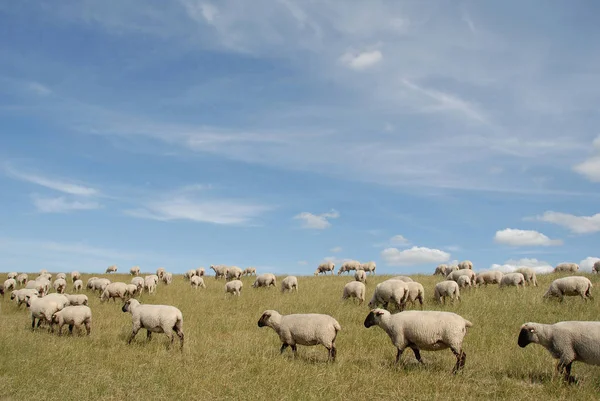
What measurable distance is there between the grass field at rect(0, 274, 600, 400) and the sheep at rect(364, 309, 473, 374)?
577mm

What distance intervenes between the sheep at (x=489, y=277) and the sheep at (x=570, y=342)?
18.3 meters

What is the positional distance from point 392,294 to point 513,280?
10.6m

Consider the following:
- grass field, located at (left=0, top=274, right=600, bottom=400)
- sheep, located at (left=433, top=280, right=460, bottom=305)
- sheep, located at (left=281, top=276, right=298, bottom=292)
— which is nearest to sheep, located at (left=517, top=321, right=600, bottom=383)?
grass field, located at (left=0, top=274, right=600, bottom=400)

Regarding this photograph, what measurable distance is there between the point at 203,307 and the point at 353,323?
9395mm

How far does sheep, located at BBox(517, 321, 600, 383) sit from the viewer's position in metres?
10.4

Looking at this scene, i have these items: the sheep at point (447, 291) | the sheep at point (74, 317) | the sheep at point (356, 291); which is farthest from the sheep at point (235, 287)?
the sheep at point (447, 291)

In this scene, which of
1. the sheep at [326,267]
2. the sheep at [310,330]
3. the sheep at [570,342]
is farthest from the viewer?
the sheep at [326,267]

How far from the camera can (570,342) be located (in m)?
10.6

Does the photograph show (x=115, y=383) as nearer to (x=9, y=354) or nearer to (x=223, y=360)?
(x=223, y=360)

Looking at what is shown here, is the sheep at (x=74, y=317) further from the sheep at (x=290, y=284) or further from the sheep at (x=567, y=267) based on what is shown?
the sheep at (x=567, y=267)

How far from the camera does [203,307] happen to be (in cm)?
2444

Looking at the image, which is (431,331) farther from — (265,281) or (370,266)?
(370,266)

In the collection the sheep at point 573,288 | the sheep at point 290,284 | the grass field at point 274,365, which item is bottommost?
the grass field at point 274,365

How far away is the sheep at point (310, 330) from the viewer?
41.4 ft
